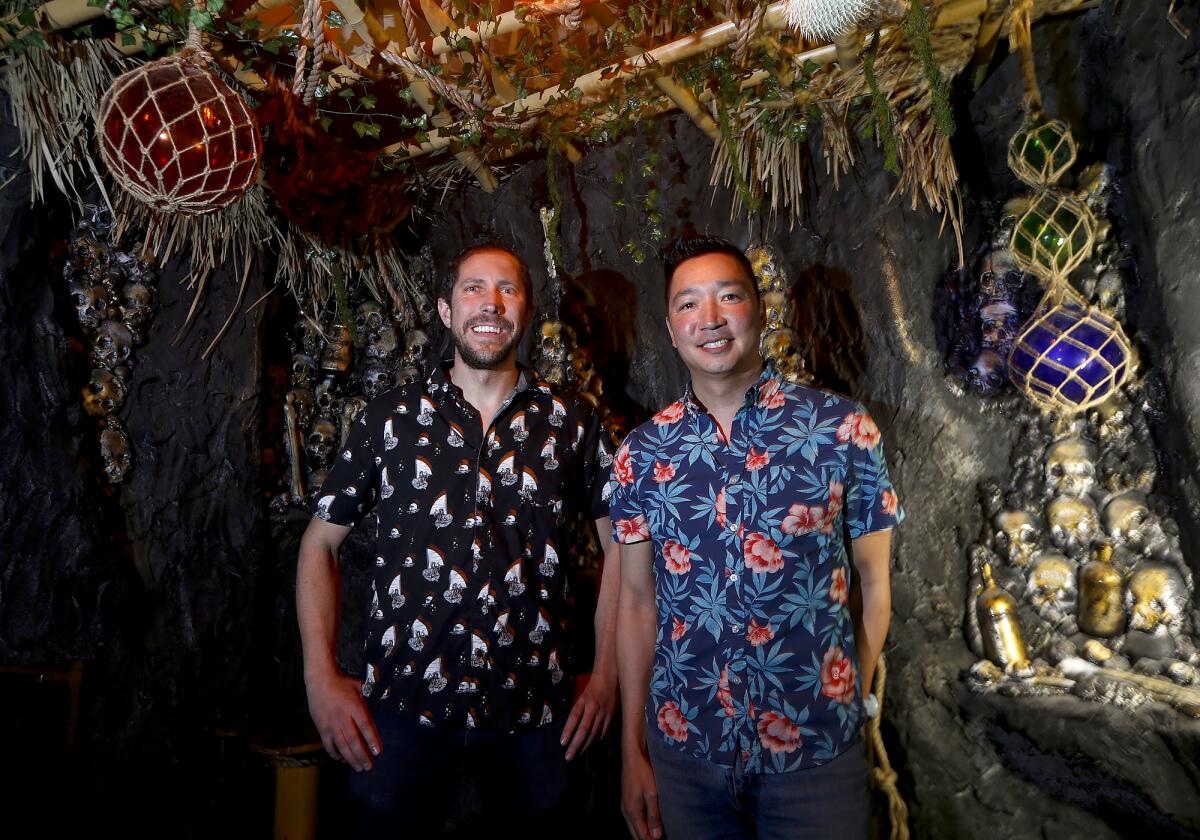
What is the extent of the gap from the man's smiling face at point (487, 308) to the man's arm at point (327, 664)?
0.61 meters

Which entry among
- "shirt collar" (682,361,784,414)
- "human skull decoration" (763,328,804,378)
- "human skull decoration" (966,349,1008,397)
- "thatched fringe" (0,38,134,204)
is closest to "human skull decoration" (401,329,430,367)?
"thatched fringe" (0,38,134,204)

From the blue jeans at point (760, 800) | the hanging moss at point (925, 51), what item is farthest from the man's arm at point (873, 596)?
the hanging moss at point (925, 51)

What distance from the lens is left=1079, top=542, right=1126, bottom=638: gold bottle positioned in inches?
82.0

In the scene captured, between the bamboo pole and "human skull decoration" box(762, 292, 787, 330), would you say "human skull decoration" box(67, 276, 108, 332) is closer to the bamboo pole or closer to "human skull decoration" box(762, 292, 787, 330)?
the bamboo pole

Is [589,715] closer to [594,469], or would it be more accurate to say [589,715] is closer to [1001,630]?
[594,469]

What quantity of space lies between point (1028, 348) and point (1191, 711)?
0.97 meters

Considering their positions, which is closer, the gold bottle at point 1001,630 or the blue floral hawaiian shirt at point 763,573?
the blue floral hawaiian shirt at point 763,573

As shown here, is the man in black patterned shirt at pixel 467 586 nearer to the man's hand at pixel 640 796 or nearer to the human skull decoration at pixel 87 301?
the man's hand at pixel 640 796

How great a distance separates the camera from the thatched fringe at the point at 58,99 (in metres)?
2.42

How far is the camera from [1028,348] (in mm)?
2020

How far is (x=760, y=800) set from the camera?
153 centimetres

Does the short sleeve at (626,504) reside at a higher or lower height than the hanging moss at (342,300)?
lower

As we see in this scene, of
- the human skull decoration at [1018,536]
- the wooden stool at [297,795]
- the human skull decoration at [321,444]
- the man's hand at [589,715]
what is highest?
the human skull decoration at [321,444]

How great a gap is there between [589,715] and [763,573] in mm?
679
